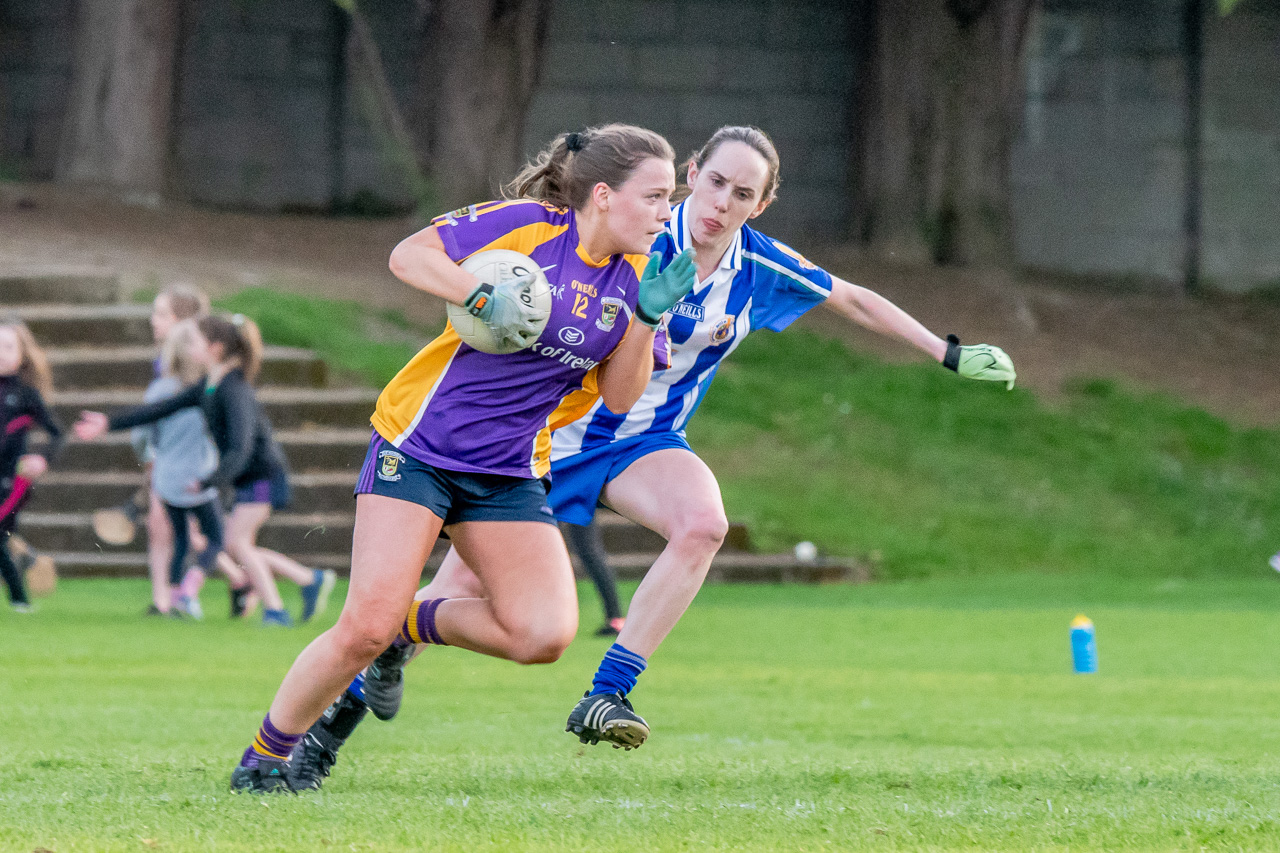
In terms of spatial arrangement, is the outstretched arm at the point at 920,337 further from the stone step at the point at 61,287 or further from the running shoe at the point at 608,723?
the stone step at the point at 61,287

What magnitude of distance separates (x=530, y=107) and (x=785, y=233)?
3.69 m

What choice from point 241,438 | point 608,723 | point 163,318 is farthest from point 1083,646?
point 163,318

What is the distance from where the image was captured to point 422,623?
4875 millimetres

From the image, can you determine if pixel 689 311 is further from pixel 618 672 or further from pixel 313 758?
pixel 313 758

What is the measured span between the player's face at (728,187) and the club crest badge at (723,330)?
296 mm

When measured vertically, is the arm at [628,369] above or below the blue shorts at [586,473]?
above

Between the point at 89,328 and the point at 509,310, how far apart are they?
12.5 meters

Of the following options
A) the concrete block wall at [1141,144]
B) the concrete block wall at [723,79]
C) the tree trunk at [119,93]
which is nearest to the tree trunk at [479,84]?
the concrete block wall at [723,79]

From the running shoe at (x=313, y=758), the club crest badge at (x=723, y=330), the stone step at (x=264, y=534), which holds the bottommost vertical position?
the stone step at (x=264, y=534)

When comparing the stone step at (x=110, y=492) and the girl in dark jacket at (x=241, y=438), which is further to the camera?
the stone step at (x=110, y=492)

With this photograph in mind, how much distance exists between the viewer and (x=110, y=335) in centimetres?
1586

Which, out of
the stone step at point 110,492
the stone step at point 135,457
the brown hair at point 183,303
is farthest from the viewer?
the stone step at point 135,457

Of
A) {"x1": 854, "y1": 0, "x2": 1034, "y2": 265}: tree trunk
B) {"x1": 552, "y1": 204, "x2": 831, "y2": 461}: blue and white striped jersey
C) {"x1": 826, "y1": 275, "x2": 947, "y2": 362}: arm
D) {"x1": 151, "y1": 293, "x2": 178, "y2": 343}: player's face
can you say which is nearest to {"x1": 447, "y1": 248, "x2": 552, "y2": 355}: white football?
{"x1": 552, "y1": 204, "x2": 831, "y2": 461}: blue and white striped jersey

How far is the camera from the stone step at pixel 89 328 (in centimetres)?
1580
